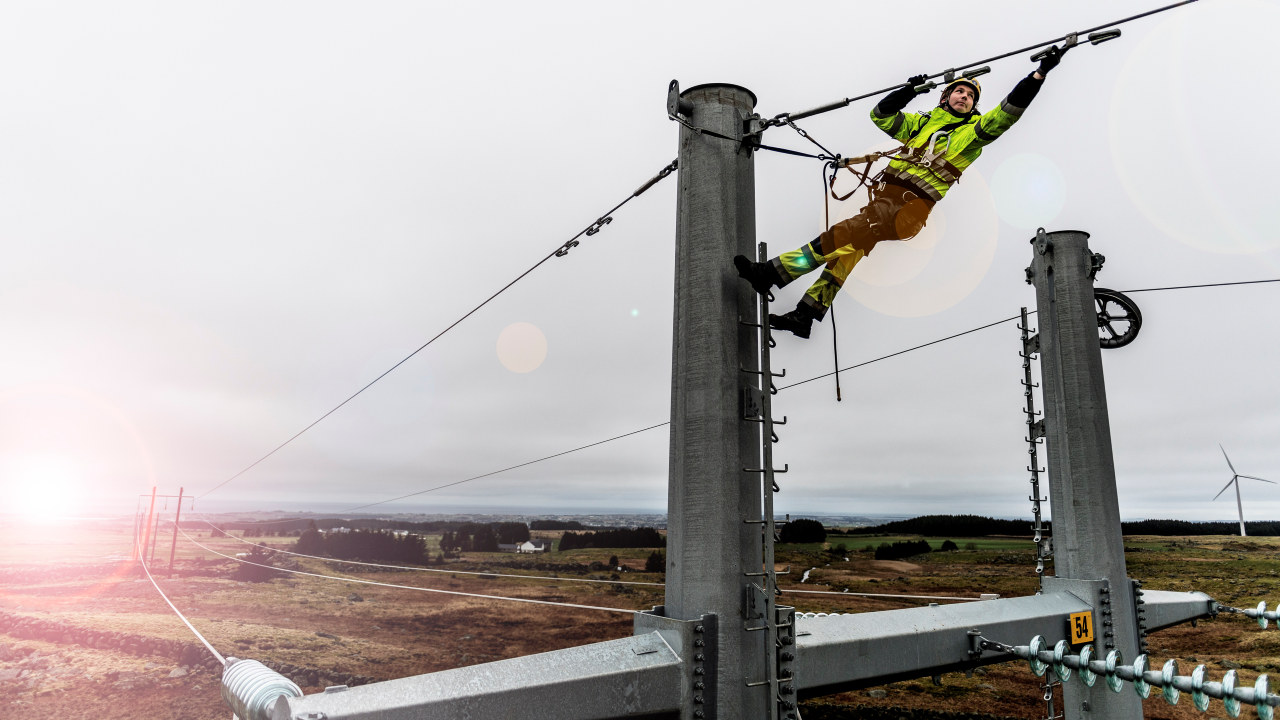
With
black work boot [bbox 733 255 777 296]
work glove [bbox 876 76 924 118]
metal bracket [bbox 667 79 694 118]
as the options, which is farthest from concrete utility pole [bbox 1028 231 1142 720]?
metal bracket [bbox 667 79 694 118]

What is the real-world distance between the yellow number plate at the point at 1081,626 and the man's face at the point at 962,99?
6.96 m

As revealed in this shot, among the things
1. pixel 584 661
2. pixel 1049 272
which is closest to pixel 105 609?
pixel 584 661

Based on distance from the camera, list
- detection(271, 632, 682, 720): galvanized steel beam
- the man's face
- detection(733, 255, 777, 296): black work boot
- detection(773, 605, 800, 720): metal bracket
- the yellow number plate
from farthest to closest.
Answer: the yellow number plate → the man's face → detection(733, 255, 777, 296): black work boot → detection(773, 605, 800, 720): metal bracket → detection(271, 632, 682, 720): galvanized steel beam

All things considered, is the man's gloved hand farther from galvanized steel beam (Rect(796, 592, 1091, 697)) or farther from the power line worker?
galvanized steel beam (Rect(796, 592, 1091, 697))

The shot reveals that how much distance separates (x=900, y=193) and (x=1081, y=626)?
22.8ft

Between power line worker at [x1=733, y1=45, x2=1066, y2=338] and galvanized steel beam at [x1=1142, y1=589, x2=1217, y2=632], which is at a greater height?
power line worker at [x1=733, y1=45, x2=1066, y2=338]

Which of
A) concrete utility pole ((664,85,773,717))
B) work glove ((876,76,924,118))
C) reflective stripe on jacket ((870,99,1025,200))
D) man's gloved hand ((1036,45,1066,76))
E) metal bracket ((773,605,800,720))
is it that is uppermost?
work glove ((876,76,924,118))

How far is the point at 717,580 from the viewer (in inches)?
192

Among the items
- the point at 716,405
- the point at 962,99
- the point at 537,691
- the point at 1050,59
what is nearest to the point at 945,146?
the point at 962,99

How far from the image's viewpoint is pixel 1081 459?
905 cm

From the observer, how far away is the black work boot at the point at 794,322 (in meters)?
5.57

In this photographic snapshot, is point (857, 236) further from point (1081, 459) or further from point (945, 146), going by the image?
point (1081, 459)

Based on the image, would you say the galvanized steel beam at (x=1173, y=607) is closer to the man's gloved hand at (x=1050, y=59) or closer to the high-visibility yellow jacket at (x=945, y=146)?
the high-visibility yellow jacket at (x=945, y=146)

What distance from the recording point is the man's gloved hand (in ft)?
16.0
